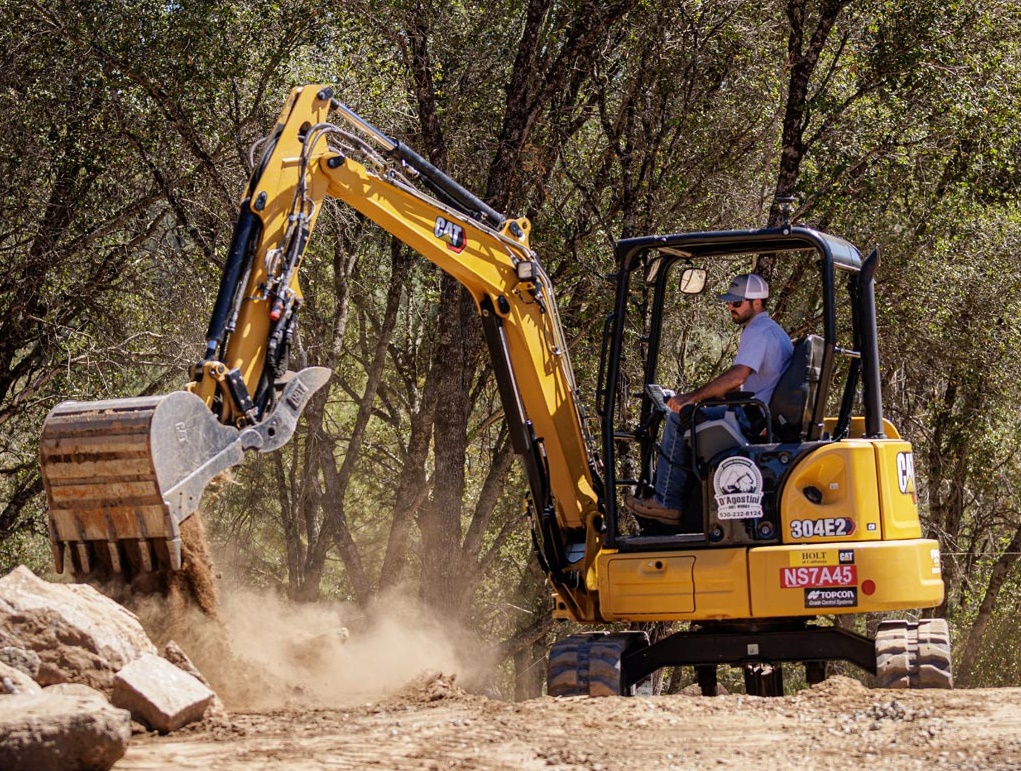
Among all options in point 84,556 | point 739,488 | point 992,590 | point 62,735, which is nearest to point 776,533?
point 739,488

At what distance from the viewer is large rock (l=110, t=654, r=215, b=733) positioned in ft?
22.7

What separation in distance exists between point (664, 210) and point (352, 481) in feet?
46.5

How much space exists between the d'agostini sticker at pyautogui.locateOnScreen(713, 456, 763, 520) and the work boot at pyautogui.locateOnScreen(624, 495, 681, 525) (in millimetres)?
415

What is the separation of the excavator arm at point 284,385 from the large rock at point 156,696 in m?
0.60

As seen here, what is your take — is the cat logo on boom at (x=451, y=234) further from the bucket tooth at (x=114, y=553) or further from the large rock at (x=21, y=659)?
the large rock at (x=21, y=659)

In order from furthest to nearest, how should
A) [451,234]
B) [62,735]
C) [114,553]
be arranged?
[451,234] < [114,553] < [62,735]

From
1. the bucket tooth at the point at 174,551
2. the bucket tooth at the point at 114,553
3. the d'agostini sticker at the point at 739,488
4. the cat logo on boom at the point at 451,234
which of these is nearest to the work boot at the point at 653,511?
the d'agostini sticker at the point at 739,488

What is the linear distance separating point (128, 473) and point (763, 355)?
12.9ft

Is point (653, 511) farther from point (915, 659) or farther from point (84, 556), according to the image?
point (84, 556)

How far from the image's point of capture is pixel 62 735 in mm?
5590

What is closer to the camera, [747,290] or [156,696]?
[156,696]

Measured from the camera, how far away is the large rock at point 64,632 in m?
7.18

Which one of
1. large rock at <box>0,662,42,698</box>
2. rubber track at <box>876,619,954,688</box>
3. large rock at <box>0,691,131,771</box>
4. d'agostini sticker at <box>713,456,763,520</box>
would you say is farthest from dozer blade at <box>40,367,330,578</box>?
rubber track at <box>876,619,954,688</box>

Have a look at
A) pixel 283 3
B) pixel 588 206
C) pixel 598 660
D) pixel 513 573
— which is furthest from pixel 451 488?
pixel 513 573
